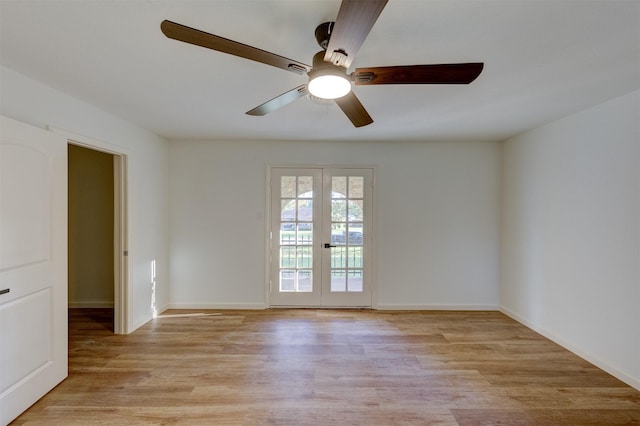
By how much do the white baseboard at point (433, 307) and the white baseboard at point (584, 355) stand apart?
1.06 ft

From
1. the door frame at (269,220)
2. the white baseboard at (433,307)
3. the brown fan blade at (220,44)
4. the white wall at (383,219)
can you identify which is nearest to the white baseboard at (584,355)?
the white baseboard at (433,307)

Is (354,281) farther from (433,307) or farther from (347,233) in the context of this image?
(433,307)

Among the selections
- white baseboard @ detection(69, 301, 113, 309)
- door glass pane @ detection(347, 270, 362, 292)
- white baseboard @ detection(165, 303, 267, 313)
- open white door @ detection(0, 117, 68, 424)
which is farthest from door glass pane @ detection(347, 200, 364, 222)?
white baseboard @ detection(69, 301, 113, 309)

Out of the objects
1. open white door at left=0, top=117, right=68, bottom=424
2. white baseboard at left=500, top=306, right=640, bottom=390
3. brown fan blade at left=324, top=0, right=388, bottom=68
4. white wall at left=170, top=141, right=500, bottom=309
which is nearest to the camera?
brown fan blade at left=324, top=0, right=388, bottom=68

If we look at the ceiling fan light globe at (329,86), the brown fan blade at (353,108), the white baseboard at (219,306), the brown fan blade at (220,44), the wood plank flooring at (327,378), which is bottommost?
the wood plank flooring at (327,378)

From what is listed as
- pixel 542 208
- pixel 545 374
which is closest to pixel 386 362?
pixel 545 374

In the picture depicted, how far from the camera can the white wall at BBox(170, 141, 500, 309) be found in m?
3.84

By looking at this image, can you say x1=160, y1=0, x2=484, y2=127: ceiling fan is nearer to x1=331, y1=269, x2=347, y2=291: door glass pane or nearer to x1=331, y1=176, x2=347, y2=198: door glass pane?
x1=331, y1=176, x2=347, y2=198: door glass pane

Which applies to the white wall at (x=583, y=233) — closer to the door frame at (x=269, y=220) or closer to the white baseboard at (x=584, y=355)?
the white baseboard at (x=584, y=355)

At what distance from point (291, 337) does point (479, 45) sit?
290 centimetres

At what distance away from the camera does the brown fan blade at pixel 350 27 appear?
0.95 metres

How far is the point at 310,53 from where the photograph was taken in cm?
168

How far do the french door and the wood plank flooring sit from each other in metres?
0.57

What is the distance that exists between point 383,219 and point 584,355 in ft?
7.68
